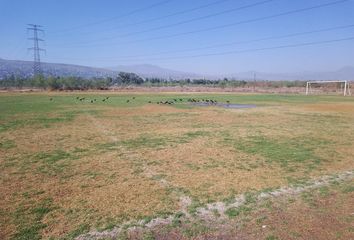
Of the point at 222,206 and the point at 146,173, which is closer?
the point at 222,206

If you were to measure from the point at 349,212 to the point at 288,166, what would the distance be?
3.27m

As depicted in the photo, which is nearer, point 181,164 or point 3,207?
point 3,207

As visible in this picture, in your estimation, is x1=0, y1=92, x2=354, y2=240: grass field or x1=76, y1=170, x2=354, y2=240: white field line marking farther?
x1=0, y1=92, x2=354, y2=240: grass field

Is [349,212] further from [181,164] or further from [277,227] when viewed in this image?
[181,164]

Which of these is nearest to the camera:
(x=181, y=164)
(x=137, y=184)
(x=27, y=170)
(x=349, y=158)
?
(x=137, y=184)

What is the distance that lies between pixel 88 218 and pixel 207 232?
2.13 meters

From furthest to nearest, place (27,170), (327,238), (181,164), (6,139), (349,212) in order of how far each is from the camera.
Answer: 1. (6,139)
2. (181,164)
3. (27,170)
4. (349,212)
5. (327,238)

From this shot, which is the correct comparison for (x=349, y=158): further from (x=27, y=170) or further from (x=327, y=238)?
(x=27, y=170)

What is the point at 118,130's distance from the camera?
16156 mm

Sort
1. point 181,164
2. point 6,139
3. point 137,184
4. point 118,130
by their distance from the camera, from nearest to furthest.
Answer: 1. point 137,184
2. point 181,164
3. point 6,139
4. point 118,130

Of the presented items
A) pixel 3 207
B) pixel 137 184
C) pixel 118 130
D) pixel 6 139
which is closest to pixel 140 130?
pixel 118 130

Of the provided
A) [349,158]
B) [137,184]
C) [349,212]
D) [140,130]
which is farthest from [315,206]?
[140,130]

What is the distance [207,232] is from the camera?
5215mm

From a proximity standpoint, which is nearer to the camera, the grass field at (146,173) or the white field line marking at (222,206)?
the white field line marking at (222,206)
